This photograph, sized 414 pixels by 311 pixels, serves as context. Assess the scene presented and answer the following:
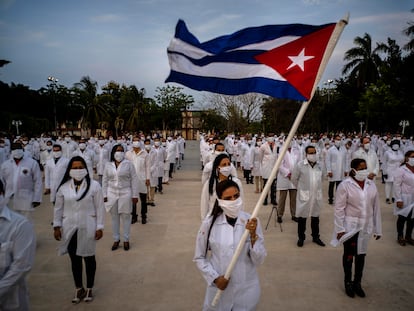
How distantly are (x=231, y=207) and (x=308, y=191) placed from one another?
4.01m

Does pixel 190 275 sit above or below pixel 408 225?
below

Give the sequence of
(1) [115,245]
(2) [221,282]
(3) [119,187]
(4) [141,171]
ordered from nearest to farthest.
A: (2) [221,282], (3) [119,187], (1) [115,245], (4) [141,171]

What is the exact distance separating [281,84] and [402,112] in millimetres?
32818

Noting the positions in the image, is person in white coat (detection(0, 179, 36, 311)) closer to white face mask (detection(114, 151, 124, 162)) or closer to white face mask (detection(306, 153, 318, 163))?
white face mask (detection(114, 151, 124, 162))

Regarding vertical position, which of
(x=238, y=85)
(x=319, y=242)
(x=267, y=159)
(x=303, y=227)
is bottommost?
(x=319, y=242)

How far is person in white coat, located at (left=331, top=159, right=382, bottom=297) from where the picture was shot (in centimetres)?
437

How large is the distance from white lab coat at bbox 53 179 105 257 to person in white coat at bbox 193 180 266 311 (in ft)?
6.67

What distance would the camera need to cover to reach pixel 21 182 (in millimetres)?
6070

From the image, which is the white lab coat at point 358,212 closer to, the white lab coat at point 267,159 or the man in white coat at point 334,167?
the white lab coat at point 267,159

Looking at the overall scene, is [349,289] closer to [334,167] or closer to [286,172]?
[286,172]

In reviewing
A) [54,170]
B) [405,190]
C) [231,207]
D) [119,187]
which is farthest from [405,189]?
[54,170]

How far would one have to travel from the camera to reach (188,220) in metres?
8.41

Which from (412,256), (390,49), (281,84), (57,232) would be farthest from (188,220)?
(390,49)

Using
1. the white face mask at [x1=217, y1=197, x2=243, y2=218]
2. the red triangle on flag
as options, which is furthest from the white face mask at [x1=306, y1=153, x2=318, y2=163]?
the white face mask at [x1=217, y1=197, x2=243, y2=218]
